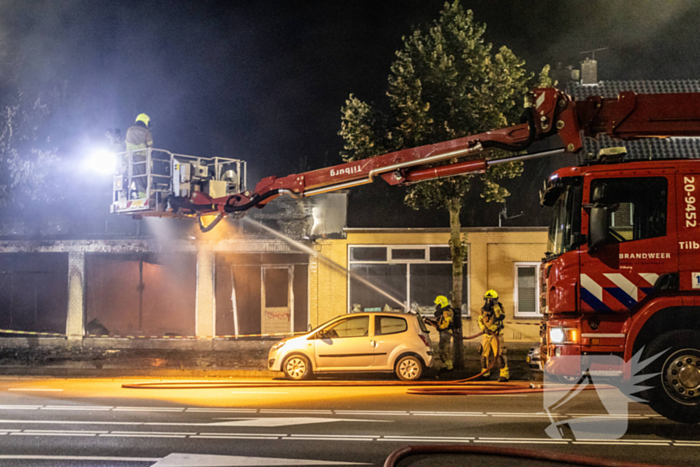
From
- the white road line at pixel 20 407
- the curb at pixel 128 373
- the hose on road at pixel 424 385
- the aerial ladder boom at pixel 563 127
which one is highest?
the aerial ladder boom at pixel 563 127

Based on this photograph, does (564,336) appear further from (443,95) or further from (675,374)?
(443,95)

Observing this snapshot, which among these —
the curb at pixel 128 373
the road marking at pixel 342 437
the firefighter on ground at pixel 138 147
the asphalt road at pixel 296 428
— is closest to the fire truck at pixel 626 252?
the road marking at pixel 342 437

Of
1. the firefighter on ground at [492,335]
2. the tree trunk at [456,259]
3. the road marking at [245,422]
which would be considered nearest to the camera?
the road marking at [245,422]

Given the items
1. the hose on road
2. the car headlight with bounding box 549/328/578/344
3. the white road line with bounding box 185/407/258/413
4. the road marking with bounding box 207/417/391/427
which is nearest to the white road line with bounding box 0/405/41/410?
the hose on road

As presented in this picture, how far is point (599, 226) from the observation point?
677cm

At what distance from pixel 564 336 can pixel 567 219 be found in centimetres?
153

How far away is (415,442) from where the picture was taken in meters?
6.37

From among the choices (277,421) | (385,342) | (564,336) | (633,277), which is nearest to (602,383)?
(564,336)

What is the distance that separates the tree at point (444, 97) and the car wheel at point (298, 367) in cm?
407

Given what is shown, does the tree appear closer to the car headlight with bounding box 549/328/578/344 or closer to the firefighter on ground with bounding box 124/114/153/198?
the firefighter on ground with bounding box 124/114/153/198

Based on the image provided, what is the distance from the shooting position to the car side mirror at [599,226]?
677 centimetres

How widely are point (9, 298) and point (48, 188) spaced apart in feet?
13.5

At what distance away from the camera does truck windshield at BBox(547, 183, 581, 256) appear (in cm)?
712

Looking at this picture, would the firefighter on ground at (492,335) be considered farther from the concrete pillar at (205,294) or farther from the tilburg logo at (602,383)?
the concrete pillar at (205,294)
